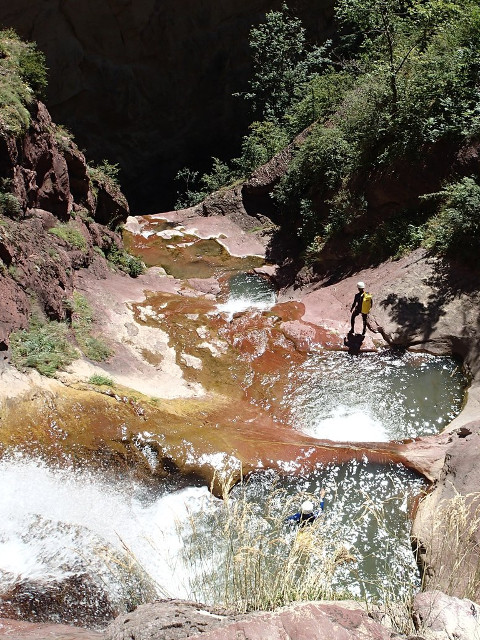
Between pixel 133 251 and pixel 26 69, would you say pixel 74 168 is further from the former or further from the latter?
pixel 133 251

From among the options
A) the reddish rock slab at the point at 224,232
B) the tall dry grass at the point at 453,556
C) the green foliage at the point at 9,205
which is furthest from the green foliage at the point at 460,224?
the green foliage at the point at 9,205

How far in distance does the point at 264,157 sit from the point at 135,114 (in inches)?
344

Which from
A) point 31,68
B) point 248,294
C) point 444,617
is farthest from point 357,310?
point 31,68

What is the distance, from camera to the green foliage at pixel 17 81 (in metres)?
10.5

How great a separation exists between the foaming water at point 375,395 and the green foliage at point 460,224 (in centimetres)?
243

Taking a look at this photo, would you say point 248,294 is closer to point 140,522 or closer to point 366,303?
point 366,303

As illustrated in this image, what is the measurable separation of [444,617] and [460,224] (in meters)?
8.70

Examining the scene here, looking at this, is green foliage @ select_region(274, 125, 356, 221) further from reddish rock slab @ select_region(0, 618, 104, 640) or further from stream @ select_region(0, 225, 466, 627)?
reddish rock slab @ select_region(0, 618, 104, 640)

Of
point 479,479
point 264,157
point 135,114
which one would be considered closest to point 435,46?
point 264,157

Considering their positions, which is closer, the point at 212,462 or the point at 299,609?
the point at 299,609

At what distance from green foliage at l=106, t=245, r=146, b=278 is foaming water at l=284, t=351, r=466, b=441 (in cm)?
648

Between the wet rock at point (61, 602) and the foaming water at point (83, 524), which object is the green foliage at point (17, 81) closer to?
the foaming water at point (83, 524)

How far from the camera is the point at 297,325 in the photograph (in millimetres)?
11211

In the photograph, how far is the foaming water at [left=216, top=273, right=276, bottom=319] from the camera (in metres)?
13.2
